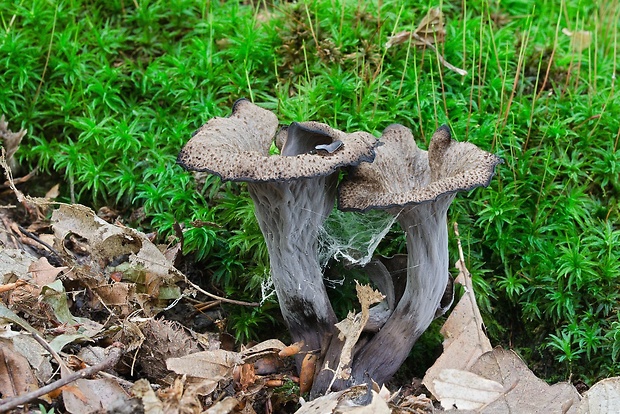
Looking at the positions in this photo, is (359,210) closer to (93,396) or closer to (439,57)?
(93,396)

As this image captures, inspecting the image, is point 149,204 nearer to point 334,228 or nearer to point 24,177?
point 24,177

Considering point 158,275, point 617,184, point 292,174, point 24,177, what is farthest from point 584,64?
point 24,177

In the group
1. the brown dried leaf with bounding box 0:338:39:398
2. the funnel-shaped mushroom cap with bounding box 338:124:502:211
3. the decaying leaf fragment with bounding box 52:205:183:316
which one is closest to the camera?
the brown dried leaf with bounding box 0:338:39:398

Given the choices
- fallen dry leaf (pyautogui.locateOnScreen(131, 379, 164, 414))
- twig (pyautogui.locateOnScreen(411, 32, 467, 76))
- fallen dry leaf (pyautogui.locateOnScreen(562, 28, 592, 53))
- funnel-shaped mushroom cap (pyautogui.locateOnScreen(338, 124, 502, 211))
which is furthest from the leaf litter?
fallen dry leaf (pyautogui.locateOnScreen(562, 28, 592, 53))

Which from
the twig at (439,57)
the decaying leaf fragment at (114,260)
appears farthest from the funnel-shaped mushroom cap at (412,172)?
the decaying leaf fragment at (114,260)

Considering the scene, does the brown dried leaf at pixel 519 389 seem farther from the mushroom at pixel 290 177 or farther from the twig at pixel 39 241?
the twig at pixel 39 241

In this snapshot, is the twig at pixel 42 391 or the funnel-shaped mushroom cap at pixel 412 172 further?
the funnel-shaped mushroom cap at pixel 412 172

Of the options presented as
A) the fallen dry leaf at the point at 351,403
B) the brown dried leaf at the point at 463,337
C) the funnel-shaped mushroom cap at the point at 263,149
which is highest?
the funnel-shaped mushroom cap at the point at 263,149

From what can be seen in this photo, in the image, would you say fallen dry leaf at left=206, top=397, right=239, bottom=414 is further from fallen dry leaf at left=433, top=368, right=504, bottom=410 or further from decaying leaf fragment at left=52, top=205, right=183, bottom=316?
fallen dry leaf at left=433, top=368, right=504, bottom=410
